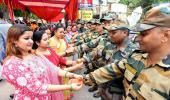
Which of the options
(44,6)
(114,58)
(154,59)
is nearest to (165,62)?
(154,59)

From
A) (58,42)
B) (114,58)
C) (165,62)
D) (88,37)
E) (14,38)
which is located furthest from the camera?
(88,37)

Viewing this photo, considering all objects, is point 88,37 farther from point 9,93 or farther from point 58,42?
point 9,93

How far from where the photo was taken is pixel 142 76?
255cm

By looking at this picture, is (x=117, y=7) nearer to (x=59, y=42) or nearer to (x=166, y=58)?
(x=59, y=42)

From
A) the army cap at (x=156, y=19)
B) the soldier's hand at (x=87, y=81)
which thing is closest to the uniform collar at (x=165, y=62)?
the army cap at (x=156, y=19)

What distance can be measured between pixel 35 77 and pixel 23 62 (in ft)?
0.61

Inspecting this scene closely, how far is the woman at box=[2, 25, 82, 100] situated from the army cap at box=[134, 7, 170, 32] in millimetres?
1126

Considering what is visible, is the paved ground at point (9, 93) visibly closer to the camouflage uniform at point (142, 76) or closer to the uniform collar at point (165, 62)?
the camouflage uniform at point (142, 76)

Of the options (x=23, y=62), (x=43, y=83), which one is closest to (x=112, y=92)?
(x=43, y=83)

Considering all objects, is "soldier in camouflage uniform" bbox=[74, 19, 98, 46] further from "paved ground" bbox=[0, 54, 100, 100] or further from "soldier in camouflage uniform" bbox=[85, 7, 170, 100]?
"soldier in camouflage uniform" bbox=[85, 7, 170, 100]

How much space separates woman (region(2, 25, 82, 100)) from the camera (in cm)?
321

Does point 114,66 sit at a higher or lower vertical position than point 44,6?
lower

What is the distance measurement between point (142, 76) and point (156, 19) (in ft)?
1.45

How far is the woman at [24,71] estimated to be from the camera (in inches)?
126
